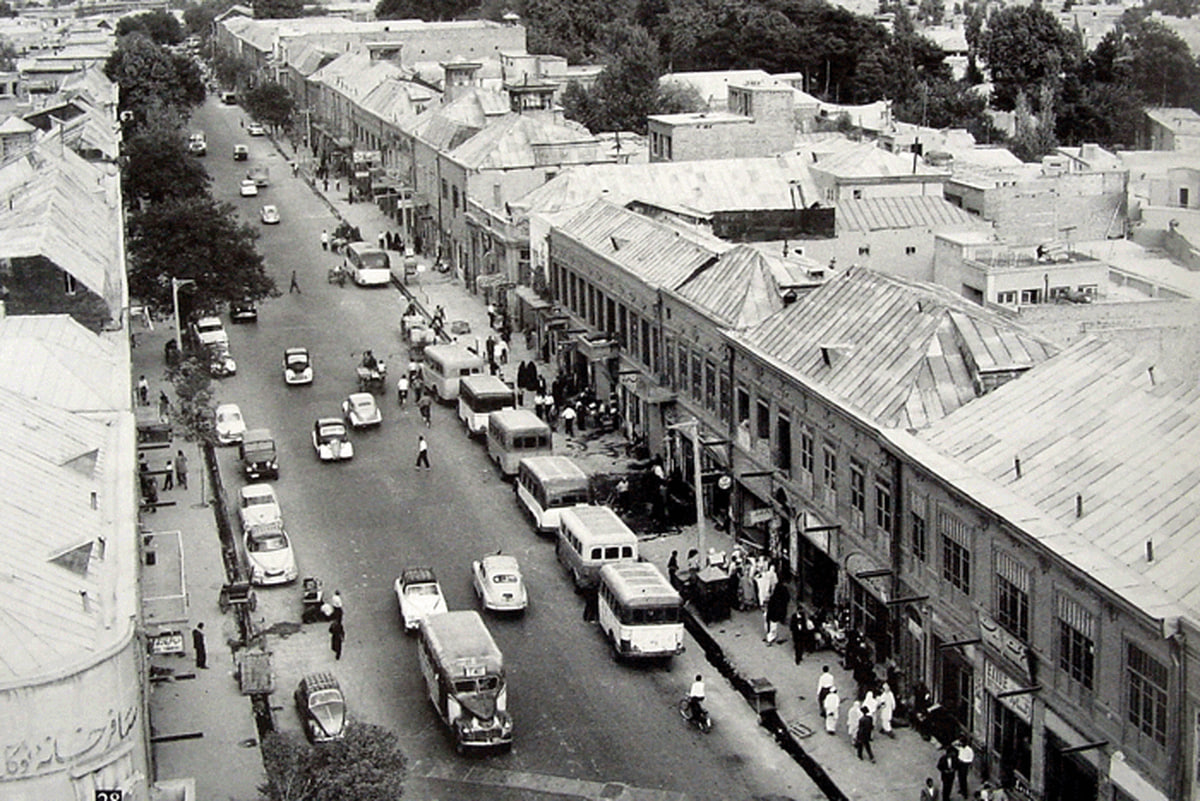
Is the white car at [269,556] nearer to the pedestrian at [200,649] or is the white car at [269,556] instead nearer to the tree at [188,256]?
the pedestrian at [200,649]

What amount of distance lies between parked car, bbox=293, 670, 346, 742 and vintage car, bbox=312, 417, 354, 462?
815 inches

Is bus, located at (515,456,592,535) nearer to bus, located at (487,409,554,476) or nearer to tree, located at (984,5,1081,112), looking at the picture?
bus, located at (487,409,554,476)

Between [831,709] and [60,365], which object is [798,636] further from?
[60,365]

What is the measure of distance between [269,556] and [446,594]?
17.5 ft

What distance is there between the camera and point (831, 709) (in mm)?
39438

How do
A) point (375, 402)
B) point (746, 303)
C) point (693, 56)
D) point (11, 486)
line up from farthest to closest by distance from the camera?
point (693, 56), point (375, 402), point (746, 303), point (11, 486)

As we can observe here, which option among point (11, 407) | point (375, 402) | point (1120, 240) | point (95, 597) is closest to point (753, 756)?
point (95, 597)

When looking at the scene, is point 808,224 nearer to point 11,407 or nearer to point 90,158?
A: point 11,407

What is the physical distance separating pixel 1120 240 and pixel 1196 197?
5.69 m

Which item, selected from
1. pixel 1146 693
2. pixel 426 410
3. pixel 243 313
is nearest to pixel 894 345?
pixel 1146 693

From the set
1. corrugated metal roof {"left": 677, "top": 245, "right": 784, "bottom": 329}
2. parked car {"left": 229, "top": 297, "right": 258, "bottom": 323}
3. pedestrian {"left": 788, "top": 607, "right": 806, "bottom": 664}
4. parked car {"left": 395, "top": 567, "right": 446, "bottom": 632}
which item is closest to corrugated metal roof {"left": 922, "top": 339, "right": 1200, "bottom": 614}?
pedestrian {"left": 788, "top": 607, "right": 806, "bottom": 664}

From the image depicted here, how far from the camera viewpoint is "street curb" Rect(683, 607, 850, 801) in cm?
3759

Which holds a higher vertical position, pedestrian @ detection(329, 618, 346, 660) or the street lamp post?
the street lamp post

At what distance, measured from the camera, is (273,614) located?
156ft
